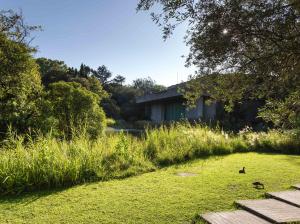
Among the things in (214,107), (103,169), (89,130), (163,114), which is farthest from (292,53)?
(163,114)

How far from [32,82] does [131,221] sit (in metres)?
7.05

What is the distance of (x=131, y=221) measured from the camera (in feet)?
13.8

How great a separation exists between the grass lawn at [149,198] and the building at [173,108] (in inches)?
477

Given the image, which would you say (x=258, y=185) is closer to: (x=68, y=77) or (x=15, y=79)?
(x=15, y=79)

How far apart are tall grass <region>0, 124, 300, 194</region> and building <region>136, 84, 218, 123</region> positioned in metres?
8.71

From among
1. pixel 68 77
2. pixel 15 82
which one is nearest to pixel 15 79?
pixel 15 82

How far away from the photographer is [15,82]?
9.61m

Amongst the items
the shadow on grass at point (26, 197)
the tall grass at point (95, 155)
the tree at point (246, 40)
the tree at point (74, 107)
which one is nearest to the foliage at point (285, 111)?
the tree at point (246, 40)

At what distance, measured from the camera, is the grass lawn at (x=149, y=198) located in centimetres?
439

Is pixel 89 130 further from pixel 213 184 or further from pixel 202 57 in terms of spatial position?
pixel 202 57

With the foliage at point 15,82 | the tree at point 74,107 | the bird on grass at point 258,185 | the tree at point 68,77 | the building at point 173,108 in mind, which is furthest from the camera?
the tree at point 68,77

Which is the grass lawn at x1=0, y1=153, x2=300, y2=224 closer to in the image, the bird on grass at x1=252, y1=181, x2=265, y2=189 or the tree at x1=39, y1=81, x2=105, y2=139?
the bird on grass at x1=252, y1=181, x2=265, y2=189

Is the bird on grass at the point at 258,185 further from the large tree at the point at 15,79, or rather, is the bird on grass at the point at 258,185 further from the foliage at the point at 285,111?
the large tree at the point at 15,79

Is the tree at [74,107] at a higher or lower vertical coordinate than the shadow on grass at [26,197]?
higher
